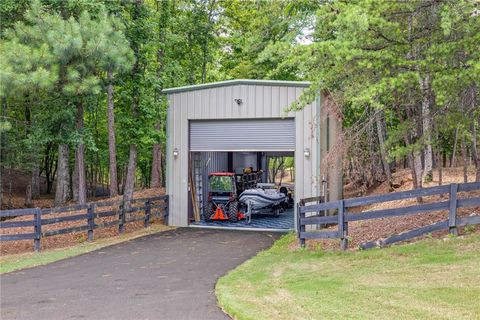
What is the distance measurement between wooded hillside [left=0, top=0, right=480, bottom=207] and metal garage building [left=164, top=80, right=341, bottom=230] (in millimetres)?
757

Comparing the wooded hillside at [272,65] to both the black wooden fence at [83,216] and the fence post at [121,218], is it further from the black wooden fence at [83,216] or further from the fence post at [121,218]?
the fence post at [121,218]

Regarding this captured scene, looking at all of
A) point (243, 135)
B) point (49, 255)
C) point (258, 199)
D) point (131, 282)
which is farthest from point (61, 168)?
point (131, 282)

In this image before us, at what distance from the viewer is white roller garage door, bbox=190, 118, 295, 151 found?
14.1 metres

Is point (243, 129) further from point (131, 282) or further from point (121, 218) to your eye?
point (131, 282)

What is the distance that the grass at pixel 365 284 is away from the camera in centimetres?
503

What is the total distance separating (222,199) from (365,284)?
1044 cm

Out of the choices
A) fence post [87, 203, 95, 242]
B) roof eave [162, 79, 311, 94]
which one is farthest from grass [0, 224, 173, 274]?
roof eave [162, 79, 311, 94]

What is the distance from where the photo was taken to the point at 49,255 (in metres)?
10.0

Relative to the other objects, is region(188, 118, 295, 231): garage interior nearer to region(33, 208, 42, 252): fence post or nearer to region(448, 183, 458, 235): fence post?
region(33, 208, 42, 252): fence post

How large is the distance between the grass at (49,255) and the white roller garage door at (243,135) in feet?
12.2

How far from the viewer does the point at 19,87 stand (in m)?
10.8

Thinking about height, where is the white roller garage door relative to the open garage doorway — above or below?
above

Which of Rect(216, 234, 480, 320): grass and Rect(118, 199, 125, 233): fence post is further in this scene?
Rect(118, 199, 125, 233): fence post

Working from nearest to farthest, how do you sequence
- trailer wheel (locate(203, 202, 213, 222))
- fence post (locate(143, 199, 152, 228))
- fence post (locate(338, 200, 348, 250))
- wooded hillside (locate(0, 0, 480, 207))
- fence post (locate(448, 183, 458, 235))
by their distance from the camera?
wooded hillside (locate(0, 0, 480, 207))
fence post (locate(448, 183, 458, 235))
fence post (locate(338, 200, 348, 250))
fence post (locate(143, 199, 152, 228))
trailer wheel (locate(203, 202, 213, 222))
